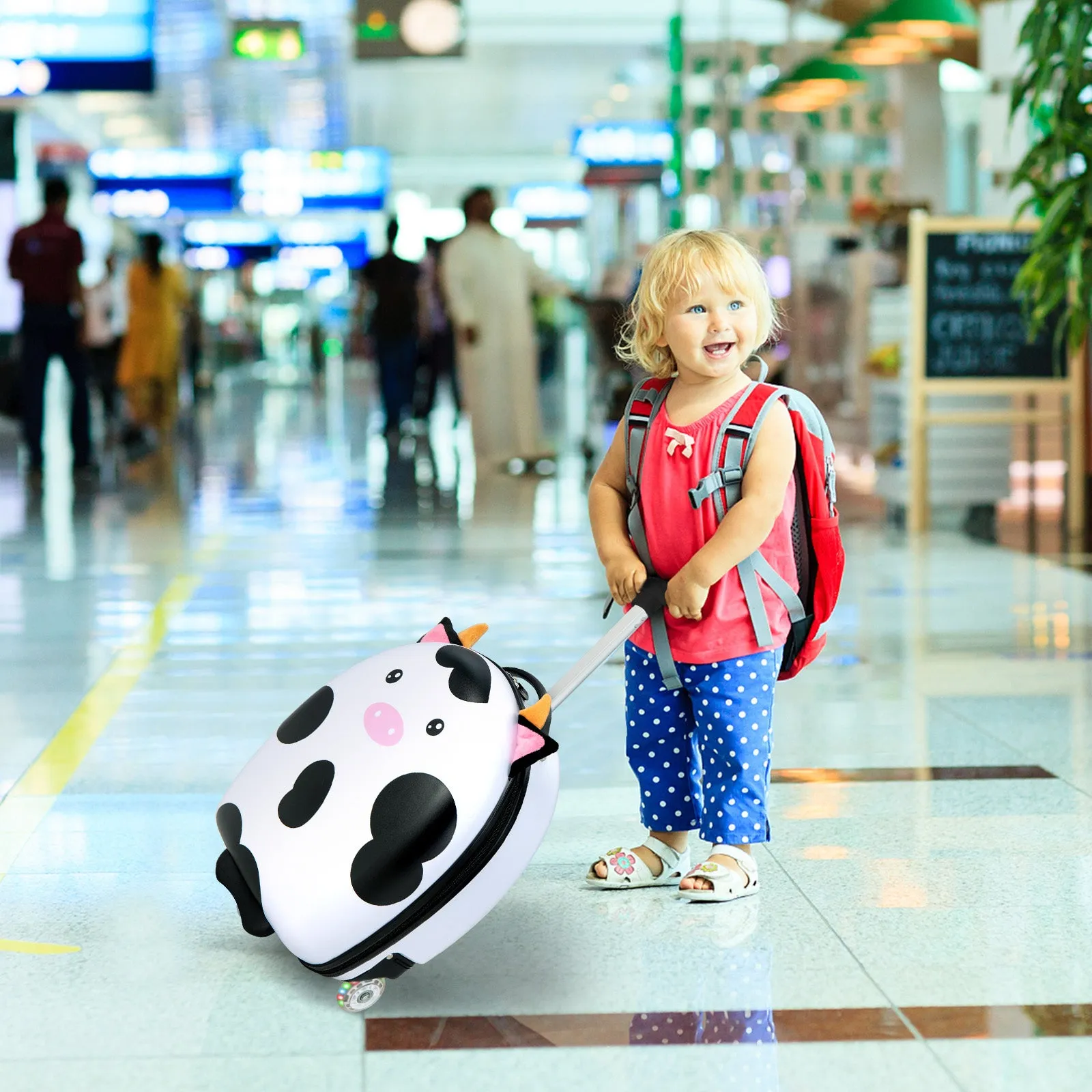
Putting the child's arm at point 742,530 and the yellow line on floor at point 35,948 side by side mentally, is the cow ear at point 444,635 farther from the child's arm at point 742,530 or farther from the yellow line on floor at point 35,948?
the yellow line on floor at point 35,948

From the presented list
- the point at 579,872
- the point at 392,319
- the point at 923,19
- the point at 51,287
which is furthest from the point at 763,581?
the point at 392,319

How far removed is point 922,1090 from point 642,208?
2450 cm

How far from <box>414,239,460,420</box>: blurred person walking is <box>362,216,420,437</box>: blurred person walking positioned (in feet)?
0.61

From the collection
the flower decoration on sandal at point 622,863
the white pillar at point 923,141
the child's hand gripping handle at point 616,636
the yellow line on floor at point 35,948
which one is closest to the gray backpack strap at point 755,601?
the child's hand gripping handle at point 616,636

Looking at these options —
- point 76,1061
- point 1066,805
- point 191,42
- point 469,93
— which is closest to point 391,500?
point 1066,805

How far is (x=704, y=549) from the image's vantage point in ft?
8.91

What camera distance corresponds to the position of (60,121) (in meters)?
23.6

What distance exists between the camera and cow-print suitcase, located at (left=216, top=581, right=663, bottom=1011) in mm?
2354

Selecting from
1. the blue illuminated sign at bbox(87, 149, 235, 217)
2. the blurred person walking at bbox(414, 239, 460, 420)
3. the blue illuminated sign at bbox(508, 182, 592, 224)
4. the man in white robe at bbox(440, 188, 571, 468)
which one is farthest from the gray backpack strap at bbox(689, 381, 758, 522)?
the blue illuminated sign at bbox(508, 182, 592, 224)

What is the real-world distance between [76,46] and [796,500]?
8.09m

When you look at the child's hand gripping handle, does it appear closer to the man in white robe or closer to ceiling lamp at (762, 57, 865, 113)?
ceiling lamp at (762, 57, 865, 113)

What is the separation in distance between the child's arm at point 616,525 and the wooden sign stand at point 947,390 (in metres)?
5.27

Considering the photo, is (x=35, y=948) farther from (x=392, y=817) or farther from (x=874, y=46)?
(x=874, y=46)

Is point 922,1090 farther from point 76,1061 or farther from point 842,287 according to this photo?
point 842,287
